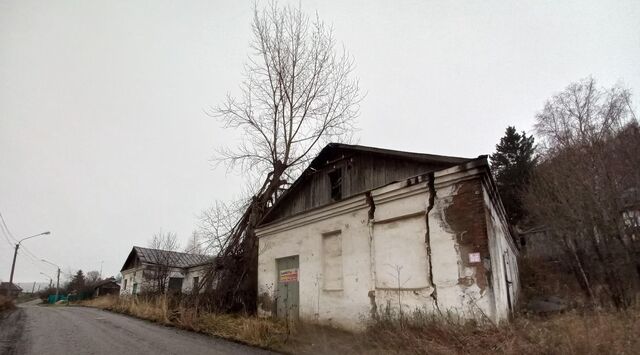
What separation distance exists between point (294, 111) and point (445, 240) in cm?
1077

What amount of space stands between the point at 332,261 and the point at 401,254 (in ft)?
8.54

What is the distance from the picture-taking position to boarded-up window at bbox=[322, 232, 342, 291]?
10.1 metres

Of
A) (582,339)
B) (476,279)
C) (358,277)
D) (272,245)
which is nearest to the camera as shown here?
(582,339)

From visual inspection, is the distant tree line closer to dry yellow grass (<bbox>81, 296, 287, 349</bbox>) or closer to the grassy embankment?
the grassy embankment

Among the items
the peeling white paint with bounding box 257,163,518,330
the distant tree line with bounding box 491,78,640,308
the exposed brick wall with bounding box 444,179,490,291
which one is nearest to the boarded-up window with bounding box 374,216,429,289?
the peeling white paint with bounding box 257,163,518,330

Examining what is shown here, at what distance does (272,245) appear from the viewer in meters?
12.9

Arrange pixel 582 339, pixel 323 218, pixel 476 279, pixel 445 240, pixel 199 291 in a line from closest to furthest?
pixel 582 339 → pixel 476 279 → pixel 445 240 → pixel 323 218 → pixel 199 291

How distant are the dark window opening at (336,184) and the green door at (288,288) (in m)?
2.54

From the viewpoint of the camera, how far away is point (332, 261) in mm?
10352

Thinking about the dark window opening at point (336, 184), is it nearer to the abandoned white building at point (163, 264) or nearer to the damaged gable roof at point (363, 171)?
the damaged gable roof at point (363, 171)

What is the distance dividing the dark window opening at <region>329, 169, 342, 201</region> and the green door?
254cm

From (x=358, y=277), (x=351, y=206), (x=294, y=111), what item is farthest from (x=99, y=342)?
(x=294, y=111)

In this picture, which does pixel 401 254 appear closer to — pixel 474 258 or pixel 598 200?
pixel 474 258

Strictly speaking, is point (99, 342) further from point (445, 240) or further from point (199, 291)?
point (445, 240)
